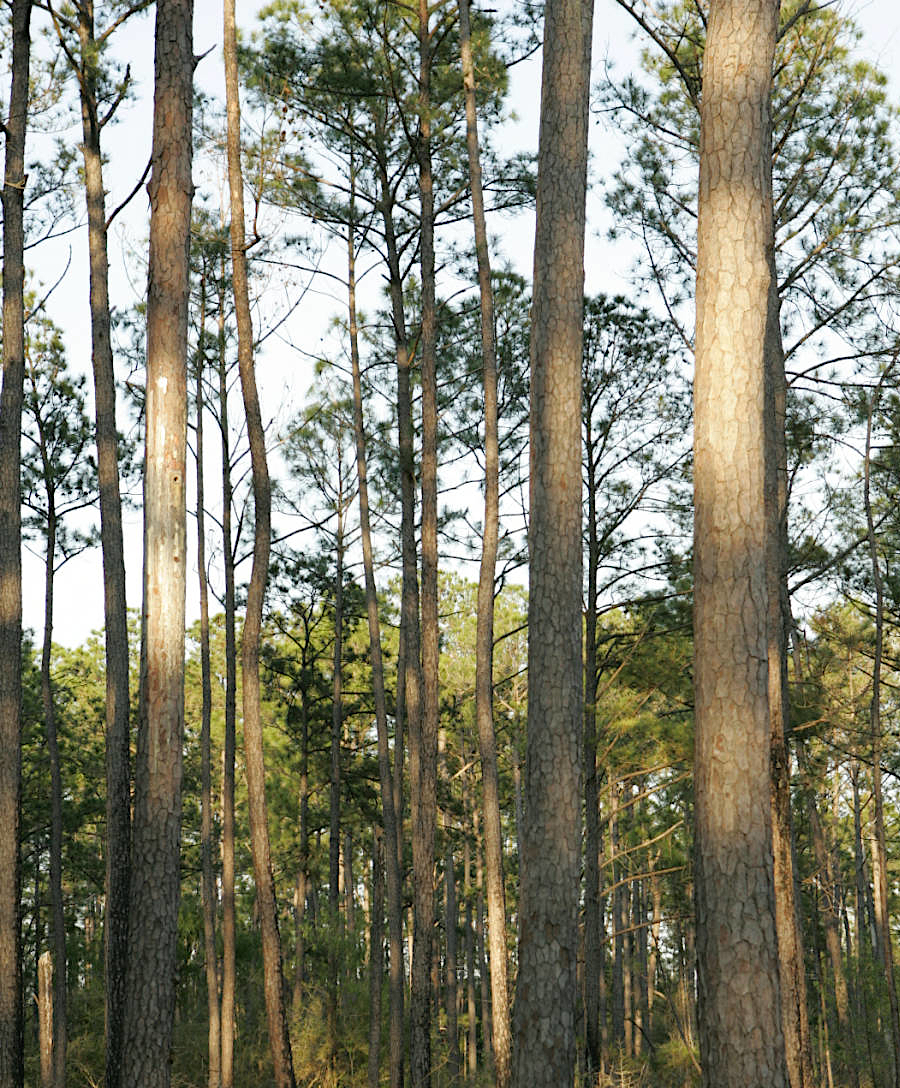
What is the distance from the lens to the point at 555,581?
5.32 m

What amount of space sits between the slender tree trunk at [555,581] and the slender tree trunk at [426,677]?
13.9 feet

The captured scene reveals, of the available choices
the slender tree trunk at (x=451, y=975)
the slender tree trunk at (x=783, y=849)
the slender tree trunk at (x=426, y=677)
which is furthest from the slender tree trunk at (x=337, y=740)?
the slender tree trunk at (x=783, y=849)

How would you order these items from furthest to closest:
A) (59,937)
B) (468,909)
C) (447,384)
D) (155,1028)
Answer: (468,909)
(59,937)
(447,384)
(155,1028)

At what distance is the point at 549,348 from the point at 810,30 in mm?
6389

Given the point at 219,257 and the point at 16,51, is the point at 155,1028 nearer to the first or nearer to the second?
the point at 16,51

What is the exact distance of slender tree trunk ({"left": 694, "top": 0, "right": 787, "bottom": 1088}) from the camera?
3969 millimetres

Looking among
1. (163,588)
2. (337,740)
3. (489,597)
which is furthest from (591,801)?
(163,588)

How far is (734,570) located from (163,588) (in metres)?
2.86

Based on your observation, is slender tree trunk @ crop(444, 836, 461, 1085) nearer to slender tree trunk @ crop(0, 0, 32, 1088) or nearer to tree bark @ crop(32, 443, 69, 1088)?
tree bark @ crop(32, 443, 69, 1088)

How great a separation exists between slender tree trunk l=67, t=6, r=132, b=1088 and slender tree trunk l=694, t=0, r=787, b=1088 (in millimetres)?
3856

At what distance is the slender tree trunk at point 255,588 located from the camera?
7.83 m

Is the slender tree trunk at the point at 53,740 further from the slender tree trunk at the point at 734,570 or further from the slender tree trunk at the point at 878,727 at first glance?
the slender tree trunk at the point at 734,570

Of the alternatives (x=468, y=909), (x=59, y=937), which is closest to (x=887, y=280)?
(x=59, y=937)

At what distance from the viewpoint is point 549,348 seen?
5590mm
